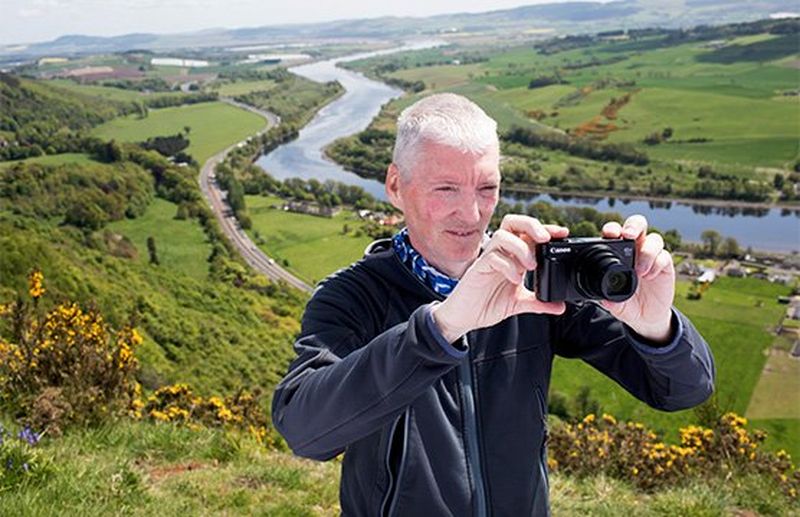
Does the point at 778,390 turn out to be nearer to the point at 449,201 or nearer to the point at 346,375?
the point at 449,201

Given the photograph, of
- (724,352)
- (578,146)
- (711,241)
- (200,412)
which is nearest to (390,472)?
(200,412)

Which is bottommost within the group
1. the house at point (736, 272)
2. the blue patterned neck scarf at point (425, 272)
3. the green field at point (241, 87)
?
the house at point (736, 272)

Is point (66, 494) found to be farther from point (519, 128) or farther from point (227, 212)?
point (519, 128)

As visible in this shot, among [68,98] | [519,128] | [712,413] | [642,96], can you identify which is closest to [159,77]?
[68,98]

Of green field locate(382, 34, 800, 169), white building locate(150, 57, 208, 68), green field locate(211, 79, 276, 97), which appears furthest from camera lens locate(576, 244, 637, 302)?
white building locate(150, 57, 208, 68)

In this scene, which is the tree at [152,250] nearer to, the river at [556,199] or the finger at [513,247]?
the river at [556,199]

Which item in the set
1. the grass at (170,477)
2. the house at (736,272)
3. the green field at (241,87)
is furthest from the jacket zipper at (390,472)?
the green field at (241,87)
